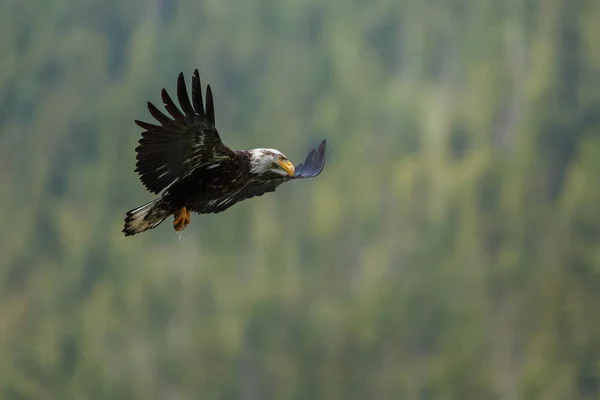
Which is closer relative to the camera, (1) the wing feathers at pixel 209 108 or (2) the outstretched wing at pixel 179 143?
(1) the wing feathers at pixel 209 108

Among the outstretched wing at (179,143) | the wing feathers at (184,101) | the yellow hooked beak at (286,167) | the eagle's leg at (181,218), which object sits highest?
the wing feathers at (184,101)

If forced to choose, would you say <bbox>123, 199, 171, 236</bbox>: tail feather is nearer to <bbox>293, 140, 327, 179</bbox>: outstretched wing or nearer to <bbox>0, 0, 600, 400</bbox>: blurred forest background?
<bbox>293, 140, 327, 179</bbox>: outstretched wing

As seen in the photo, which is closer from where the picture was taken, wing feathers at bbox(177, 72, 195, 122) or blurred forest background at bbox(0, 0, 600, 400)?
wing feathers at bbox(177, 72, 195, 122)

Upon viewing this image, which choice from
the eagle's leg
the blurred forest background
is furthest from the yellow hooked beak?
the blurred forest background

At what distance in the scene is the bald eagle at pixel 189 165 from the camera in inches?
186

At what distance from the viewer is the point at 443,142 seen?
10047mm

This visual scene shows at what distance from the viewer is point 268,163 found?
5.26 meters

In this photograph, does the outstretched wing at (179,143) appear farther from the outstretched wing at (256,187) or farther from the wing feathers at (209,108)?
the outstretched wing at (256,187)

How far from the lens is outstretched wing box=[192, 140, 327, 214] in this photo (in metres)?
5.51

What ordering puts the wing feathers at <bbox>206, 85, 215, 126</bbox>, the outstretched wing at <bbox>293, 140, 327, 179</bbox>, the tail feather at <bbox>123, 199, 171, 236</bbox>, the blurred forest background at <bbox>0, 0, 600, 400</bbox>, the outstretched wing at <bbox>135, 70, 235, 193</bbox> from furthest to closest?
the blurred forest background at <bbox>0, 0, 600, 400</bbox>, the outstretched wing at <bbox>293, 140, 327, 179</bbox>, the tail feather at <bbox>123, 199, 171, 236</bbox>, the outstretched wing at <bbox>135, 70, 235, 193</bbox>, the wing feathers at <bbox>206, 85, 215, 126</bbox>

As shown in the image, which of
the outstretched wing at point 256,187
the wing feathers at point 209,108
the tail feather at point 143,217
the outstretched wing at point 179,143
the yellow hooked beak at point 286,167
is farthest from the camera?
the outstretched wing at point 256,187

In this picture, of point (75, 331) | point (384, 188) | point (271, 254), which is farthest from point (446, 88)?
point (75, 331)

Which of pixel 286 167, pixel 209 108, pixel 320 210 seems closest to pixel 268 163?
pixel 286 167

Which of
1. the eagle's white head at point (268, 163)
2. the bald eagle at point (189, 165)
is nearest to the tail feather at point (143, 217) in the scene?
the bald eagle at point (189, 165)
